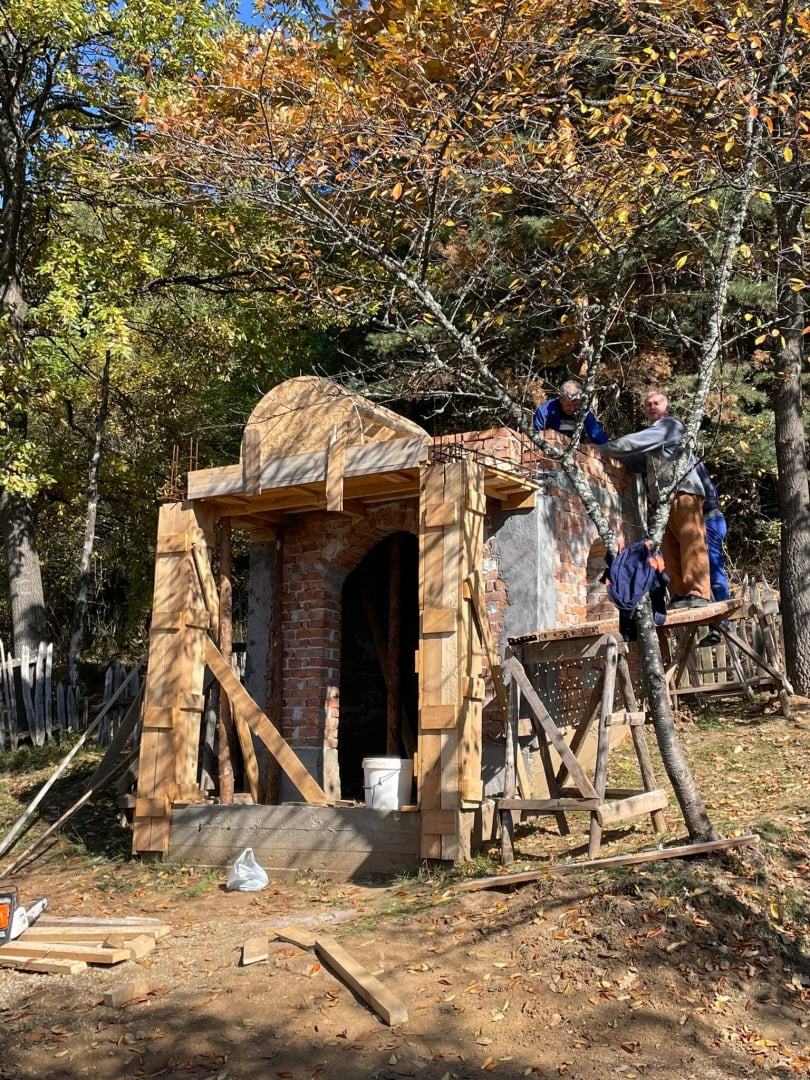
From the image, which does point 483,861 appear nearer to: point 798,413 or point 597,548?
point 597,548

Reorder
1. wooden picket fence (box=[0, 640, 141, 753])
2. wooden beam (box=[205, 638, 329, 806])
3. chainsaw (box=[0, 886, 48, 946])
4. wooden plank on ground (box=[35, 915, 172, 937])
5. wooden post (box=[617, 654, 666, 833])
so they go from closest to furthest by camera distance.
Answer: chainsaw (box=[0, 886, 48, 946])
wooden plank on ground (box=[35, 915, 172, 937])
wooden post (box=[617, 654, 666, 833])
wooden beam (box=[205, 638, 329, 806])
wooden picket fence (box=[0, 640, 141, 753])

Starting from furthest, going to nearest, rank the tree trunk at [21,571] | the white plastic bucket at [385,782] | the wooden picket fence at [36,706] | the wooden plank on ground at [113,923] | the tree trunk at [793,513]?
the tree trunk at [21,571] → the wooden picket fence at [36,706] → the tree trunk at [793,513] → the white plastic bucket at [385,782] → the wooden plank on ground at [113,923]

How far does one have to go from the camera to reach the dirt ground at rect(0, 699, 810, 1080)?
4.56m

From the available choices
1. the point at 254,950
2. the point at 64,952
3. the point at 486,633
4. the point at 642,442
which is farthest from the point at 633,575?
the point at 64,952

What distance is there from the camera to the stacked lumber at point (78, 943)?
5.80 metres

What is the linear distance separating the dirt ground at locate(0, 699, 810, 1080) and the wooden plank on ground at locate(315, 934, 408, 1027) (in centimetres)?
5

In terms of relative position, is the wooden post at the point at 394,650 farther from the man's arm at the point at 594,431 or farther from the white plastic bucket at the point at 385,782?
the man's arm at the point at 594,431

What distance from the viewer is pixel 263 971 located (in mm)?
5516

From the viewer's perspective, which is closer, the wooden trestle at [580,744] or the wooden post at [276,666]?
the wooden trestle at [580,744]

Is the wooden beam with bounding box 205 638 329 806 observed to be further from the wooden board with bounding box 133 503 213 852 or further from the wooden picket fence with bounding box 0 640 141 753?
the wooden picket fence with bounding box 0 640 141 753

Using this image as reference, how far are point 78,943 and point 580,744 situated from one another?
406 cm

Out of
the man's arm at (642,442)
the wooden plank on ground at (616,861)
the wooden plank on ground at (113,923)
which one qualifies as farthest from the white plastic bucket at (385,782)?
Result: the man's arm at (642,442)

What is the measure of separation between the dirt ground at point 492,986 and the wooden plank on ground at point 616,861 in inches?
1.9

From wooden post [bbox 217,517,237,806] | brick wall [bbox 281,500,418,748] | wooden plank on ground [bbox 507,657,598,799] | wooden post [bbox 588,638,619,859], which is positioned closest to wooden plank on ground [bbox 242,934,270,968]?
wooden post [bbox 588,638,619,859]
